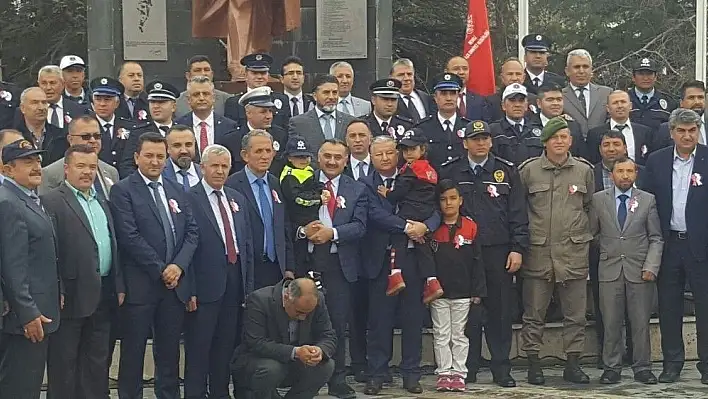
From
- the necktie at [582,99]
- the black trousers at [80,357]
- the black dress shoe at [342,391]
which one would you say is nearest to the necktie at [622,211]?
the necktie at [582,99]

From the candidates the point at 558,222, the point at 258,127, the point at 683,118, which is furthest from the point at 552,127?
the point at 258,127

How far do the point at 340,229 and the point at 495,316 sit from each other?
4.58 ft

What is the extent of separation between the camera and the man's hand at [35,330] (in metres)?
7.30

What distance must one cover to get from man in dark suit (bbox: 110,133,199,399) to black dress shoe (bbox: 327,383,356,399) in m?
1.17

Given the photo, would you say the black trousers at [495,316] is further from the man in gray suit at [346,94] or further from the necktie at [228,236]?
the man in gray suit at [346,94]

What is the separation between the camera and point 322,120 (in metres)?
10.2

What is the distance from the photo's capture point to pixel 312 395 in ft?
27.4

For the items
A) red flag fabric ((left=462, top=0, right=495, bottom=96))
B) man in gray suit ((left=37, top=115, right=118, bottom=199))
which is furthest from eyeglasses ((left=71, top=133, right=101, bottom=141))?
red flag fabric ((left=462, top=0, right=495, bottom=96))

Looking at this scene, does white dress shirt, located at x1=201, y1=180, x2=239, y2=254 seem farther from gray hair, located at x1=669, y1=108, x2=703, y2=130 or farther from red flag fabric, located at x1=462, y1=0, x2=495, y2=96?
red flag fabric, located at x1=462, y1=0, x2=495, y2=96

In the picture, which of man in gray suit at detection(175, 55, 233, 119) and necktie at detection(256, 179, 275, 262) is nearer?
necktie at detection(256, 179, 275, 262)

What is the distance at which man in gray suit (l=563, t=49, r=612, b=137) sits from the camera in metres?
10.9

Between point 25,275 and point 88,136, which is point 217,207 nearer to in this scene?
point 88,136

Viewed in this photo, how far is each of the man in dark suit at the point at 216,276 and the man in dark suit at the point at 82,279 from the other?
618mm

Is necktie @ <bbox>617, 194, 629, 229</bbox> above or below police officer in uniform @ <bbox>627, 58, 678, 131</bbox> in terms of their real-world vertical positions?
below
